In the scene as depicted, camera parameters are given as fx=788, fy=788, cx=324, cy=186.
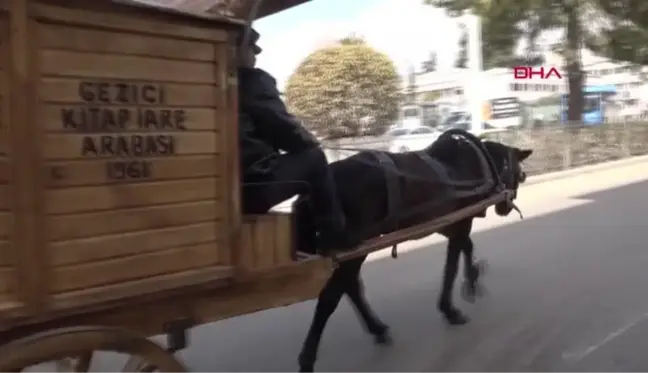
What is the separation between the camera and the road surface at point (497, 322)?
5.21m

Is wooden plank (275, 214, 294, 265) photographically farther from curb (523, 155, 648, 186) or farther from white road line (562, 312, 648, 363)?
curb (523, 155, 648, 186)

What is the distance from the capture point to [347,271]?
4980 millimetres

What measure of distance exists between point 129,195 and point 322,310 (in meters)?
2.13

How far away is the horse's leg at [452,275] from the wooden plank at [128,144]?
10.6 ft

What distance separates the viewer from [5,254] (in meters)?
2.78

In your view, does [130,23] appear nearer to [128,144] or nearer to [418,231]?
[128,144]

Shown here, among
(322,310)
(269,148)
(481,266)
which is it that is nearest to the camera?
(269,148)

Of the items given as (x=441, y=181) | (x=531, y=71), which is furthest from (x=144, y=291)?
(x=531, y=71)

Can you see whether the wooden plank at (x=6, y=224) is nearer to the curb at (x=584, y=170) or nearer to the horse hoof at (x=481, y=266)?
the horse hoof at (x=481, y=266)

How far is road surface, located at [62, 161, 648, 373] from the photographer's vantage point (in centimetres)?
521

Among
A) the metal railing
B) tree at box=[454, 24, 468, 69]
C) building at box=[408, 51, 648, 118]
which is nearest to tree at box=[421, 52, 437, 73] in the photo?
building at box=[408, 51, 648, 118]

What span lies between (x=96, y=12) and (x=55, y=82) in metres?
0.31

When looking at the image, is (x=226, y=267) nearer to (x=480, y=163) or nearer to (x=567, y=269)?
(x=480, y=163)

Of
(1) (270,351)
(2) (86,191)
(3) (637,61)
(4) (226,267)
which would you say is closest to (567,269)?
(1) (270,351)
